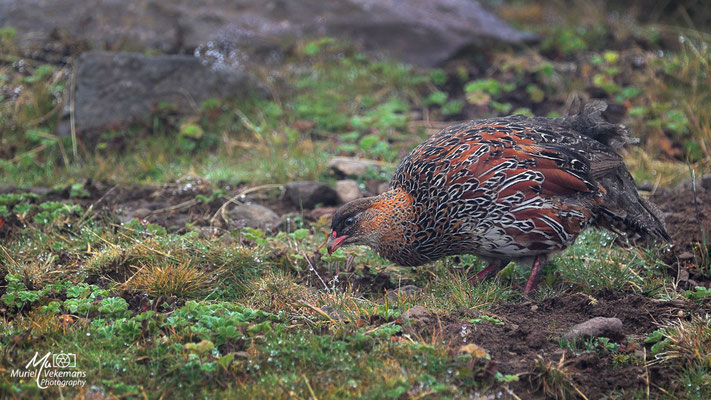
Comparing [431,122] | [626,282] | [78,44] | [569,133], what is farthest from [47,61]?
[626,282]

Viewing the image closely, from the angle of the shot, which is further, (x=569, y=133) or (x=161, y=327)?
(x=569, y=133)

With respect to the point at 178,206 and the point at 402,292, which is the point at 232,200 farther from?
the point at 402,292

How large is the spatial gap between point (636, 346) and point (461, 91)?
230 inches

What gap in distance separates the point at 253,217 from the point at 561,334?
3000mm

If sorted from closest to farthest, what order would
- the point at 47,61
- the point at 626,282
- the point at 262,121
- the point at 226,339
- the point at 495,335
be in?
the point at 226,339 < the point at 495,335 < the point at 626,282 < the point at 262,121 < the point at 47,61

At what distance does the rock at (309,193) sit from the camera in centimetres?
644

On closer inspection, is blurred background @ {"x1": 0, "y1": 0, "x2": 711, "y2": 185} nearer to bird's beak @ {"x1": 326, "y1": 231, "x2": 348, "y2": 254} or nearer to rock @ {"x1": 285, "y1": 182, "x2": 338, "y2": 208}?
rock @ {"x1": 285, "y1": 182, "x2": 338, "y2": 208}

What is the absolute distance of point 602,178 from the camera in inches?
199

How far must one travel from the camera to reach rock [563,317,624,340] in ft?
13.0

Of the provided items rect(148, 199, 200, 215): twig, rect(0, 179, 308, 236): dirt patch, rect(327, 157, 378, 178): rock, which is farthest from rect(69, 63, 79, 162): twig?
rect(327, 157, 378, 178): rock

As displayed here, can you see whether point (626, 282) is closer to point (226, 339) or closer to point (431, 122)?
point (226, 339)

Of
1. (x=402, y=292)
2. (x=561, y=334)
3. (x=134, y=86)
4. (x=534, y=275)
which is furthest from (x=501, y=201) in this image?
(x=134, y=86)

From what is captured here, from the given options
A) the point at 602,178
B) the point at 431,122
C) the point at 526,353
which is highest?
the point at 602,178

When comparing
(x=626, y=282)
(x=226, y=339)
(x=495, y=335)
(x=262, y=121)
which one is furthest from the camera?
(x=262, y=121)
